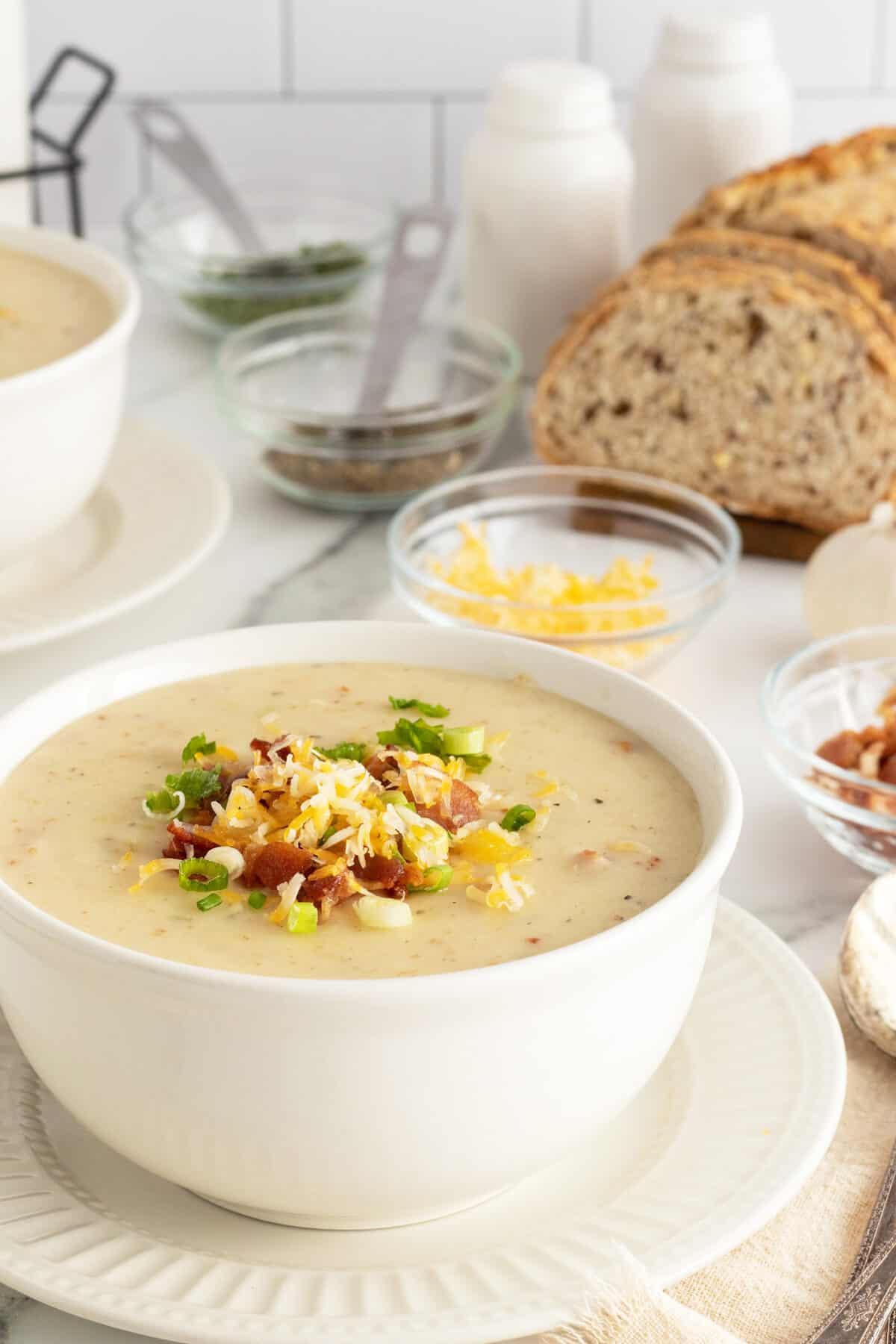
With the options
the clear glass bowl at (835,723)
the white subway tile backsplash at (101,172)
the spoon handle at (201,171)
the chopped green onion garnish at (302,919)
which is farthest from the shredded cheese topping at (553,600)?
the white subway tile backsplash at (101,172)

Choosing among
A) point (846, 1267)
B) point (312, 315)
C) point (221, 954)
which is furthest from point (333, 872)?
point (312, 315)

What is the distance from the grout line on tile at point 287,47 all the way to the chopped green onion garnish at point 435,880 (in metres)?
2.13

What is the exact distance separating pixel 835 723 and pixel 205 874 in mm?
753

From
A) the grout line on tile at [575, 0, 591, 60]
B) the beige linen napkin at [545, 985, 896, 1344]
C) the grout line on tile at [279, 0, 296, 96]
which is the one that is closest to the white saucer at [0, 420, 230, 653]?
the beige linen napkin at [545, 985, 896, 1344]

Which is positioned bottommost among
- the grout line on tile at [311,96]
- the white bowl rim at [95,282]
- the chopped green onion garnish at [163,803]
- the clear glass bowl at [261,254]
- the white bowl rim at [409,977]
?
the clear glass bowl at [261,254]

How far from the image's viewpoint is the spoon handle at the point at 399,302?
210 centimetres

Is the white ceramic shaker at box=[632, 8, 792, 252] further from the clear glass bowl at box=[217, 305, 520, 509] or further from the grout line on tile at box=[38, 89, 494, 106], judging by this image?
the grout line on tile at box=[38, 89, 494, 106]

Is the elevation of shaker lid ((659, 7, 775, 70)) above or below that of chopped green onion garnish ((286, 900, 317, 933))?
above

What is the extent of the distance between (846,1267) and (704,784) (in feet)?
0.91

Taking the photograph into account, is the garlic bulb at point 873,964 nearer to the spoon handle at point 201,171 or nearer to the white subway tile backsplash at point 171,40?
the spoon handle at point 201,171

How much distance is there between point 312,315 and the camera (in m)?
2.22

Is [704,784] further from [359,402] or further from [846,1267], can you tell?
[359,402]

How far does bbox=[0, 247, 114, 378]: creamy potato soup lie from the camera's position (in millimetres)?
1622

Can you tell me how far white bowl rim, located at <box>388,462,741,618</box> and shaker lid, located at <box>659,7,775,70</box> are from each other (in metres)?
0.58
